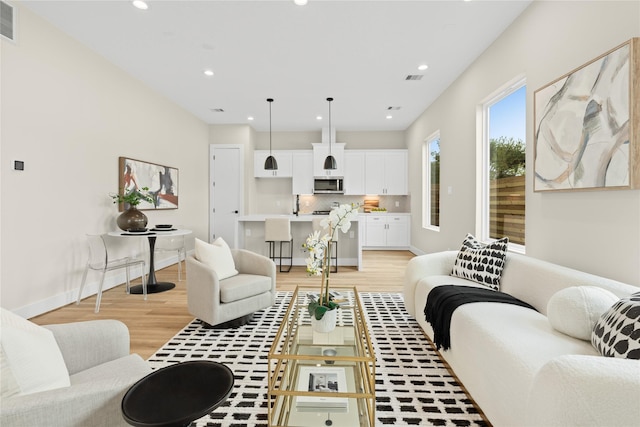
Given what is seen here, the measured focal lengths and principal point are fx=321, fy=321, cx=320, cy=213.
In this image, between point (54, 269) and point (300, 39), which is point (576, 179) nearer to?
A: point (300, 39)

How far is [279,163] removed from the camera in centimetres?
786

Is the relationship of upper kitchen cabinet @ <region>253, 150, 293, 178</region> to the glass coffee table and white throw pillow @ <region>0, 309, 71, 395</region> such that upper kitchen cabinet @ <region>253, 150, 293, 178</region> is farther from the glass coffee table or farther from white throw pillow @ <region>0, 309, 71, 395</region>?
white throw pillow @ <region>0, 309, 71, 395</region>

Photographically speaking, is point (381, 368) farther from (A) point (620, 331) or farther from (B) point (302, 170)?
(B) point (302, 170)

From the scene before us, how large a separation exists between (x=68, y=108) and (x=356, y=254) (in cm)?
448

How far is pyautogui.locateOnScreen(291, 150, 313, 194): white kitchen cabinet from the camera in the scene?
25.6 feet

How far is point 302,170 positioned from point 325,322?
6.20 metres

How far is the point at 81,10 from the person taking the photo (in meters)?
3.10

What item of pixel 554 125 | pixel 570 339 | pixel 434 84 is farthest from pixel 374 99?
pixel 570 339

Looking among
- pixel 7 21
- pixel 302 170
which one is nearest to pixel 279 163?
pixel 302 170

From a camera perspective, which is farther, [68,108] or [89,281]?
[89,281]

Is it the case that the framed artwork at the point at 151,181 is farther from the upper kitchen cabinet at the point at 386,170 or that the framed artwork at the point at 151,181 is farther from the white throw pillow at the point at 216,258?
the upper kitchen cabinet at the point at 386,170

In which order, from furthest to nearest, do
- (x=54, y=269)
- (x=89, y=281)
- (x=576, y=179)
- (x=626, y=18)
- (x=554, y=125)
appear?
1. (x=89, y=281)
2. (x=54, y=269)
3. (x=554, y=125)
4. (x=576, y=179)
5. (x=626, y=18)

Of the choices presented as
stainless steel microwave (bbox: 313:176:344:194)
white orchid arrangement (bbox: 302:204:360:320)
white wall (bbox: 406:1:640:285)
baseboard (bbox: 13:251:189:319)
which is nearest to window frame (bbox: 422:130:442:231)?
white wall (bbox: 406:1:640:285)

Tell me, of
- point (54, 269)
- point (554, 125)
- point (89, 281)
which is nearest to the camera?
point (554, 125)
